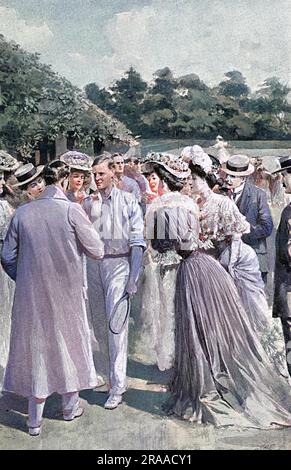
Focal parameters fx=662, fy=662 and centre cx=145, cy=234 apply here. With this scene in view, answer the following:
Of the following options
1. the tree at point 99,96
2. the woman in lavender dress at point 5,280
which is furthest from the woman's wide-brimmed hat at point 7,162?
the tree at point 99,96

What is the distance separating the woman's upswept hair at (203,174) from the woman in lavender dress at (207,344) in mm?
209

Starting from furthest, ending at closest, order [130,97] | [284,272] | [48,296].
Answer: [130,97] → [284,272] → [48,296]

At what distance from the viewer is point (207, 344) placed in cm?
482

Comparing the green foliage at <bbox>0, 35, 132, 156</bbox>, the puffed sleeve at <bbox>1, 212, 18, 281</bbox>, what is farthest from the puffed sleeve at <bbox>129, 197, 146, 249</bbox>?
the puffed sleeve at <bbox>1, 212, 18, 281</bbox>

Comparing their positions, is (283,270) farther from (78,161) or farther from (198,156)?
(78,161)

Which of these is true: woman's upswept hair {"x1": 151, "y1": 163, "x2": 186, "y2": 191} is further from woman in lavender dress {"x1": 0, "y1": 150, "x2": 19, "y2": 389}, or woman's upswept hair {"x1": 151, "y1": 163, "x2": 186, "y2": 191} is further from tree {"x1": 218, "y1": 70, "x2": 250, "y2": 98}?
woman in lavender dress {"x1": 0, "y1": 150, "x2": 19, "y2": 389}

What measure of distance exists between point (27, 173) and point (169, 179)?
1.05 m

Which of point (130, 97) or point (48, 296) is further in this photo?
point (130, 97)

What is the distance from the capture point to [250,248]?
501 centimetres

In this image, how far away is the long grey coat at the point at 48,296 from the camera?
474cm

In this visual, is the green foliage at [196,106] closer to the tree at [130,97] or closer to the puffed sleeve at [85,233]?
the tree at [130,97]

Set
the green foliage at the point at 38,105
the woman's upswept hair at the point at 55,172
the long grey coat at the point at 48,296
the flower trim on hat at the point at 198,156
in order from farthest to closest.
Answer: the green foliage at the point at 38,105 → the flower trim on hat at the point at 198,156 → the woman's upswept hair at the point at 55,172 → the long grey coat at the point at 48,296

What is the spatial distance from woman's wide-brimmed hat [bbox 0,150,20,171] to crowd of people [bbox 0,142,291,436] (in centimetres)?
1

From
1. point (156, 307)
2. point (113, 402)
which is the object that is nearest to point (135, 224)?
point (156, 307)
